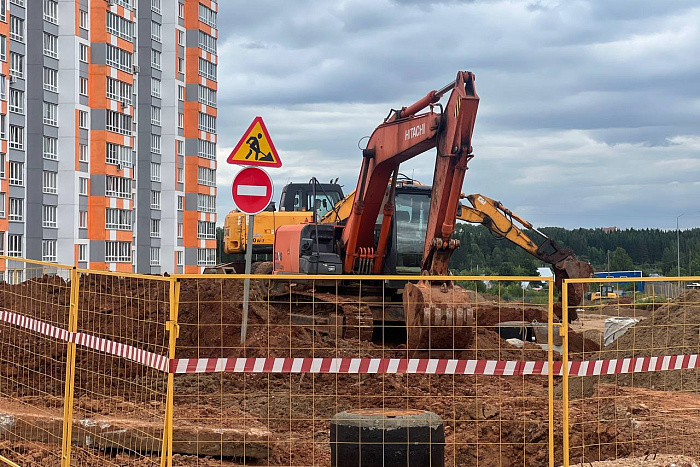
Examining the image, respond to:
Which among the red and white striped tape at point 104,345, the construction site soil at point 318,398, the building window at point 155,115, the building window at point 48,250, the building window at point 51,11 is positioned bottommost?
the construction site soil at point 318,398

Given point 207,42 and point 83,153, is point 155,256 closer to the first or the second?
point 83,153

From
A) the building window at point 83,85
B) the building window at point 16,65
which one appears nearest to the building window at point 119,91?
the building window at point 83,85

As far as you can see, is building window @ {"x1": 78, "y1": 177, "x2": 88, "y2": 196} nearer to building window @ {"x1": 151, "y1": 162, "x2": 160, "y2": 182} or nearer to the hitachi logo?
building window @ {"x1": 151, "y1": 162, "x2": 160, "y2": 182}

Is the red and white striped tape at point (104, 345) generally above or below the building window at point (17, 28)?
below

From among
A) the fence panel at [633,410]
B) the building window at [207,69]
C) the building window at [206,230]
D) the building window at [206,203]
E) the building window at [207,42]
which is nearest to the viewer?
the fence panel at [633,410]

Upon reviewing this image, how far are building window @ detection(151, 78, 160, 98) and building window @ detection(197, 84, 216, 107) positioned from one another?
522cm

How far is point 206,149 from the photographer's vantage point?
83.4 meters

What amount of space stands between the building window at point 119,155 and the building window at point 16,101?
9645 millimetres

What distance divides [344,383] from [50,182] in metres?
51.5

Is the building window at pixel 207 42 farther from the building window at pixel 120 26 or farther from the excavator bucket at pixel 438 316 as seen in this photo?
the excavator bucket at pixel 438 316

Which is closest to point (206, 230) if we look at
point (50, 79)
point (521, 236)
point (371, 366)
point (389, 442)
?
point (50, 79)

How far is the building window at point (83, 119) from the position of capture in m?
63.1

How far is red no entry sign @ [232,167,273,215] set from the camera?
43.0ft

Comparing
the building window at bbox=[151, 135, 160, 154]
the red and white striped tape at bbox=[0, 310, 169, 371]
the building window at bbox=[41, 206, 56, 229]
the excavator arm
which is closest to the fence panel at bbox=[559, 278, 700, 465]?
the red and white striped tape at bbox=[0, 310, 169, 371]
